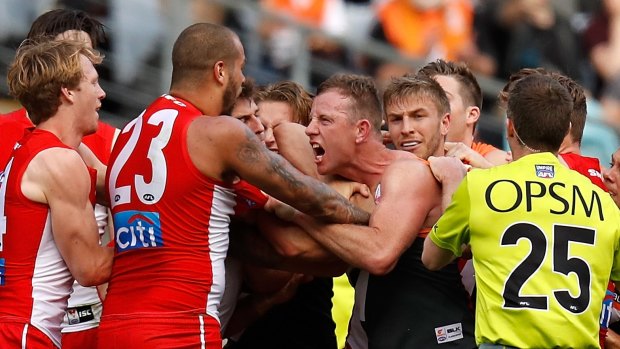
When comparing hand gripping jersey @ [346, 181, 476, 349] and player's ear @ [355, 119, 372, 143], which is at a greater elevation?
player's ear @ [355, 119, 372, 143]

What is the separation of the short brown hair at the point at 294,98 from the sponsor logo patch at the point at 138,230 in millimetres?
1962

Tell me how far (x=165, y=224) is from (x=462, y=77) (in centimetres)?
287

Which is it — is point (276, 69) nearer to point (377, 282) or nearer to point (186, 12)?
point (186, 12)

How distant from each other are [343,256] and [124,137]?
50.6 inches

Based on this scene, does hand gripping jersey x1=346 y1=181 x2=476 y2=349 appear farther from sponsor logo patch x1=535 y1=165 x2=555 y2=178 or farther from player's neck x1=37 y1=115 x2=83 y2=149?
player's neck x1=37 y1=115 x2=83 y2=149

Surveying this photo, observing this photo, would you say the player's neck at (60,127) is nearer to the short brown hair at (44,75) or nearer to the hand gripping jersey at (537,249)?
the short brown hair at (44,75)

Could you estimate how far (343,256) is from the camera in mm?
6430

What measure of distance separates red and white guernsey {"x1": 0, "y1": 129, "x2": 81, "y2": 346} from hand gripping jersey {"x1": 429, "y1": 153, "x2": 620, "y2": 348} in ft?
6.65

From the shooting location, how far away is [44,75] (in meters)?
6.35

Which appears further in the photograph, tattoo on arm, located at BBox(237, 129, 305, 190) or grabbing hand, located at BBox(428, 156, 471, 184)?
grabbing hand, located at BBox(428, 156, 471, 184)

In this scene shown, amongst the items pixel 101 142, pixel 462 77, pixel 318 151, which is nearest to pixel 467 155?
pixel 318 151

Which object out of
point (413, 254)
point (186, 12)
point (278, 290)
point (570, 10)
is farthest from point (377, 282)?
point (570, 10)

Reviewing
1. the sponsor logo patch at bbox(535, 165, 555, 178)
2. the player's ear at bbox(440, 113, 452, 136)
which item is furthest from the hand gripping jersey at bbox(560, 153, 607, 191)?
the sponsor logo patch at bbox(535, 165, 555, 178)

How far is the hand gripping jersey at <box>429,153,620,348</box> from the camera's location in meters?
5.87
